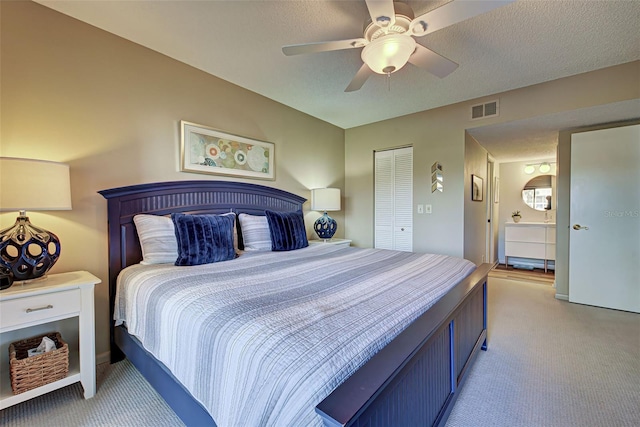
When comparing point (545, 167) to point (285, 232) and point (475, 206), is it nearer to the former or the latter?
point (475, 206)

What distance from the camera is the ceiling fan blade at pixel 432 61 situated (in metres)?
1.86

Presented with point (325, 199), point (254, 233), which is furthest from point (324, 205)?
point (254, 233)

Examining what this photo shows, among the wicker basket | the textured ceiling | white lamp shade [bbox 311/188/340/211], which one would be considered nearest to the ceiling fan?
the textured ceiling

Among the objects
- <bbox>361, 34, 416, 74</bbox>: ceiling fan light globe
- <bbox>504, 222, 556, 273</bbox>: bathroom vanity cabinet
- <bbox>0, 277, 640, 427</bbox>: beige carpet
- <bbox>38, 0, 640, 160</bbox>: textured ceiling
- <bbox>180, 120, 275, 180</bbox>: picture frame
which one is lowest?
<bbox>0, 277, 640, 427</bbox>: beige carpet

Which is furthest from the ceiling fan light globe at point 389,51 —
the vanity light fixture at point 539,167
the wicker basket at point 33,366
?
the vanity light fixture at point 539,167

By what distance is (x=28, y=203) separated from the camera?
1534 millimetres

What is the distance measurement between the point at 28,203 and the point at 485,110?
14.3 feet

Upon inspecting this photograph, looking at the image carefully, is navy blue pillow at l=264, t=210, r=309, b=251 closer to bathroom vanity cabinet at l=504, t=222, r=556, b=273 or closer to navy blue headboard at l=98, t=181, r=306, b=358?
navy blue headboard at l=98, t=181, r=306, b=358

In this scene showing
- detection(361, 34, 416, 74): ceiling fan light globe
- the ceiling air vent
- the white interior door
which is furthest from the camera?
the ceiling air vent

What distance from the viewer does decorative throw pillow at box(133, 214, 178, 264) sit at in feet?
6.81

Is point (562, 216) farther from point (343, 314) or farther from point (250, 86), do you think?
point (250, 86)

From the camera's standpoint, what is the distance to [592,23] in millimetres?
2035

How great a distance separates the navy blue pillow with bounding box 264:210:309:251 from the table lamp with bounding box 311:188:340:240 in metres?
0.91

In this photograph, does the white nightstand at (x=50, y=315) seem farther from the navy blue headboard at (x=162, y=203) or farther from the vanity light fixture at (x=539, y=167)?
the vanity light fixture at (x=539, y=167)
